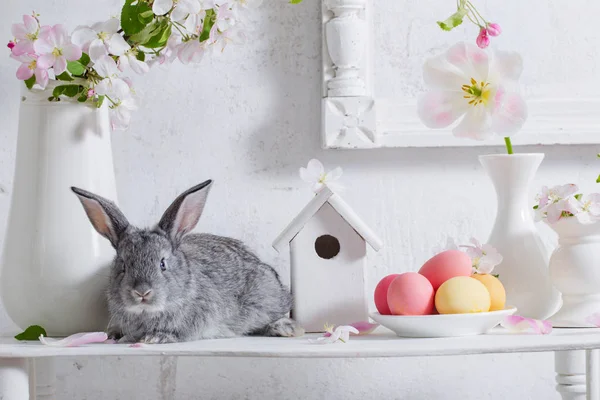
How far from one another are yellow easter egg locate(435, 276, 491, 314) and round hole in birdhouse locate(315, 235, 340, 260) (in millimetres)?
217

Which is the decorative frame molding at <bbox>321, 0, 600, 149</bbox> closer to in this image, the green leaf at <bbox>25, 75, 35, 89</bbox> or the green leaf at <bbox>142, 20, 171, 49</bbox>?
the green leaf at <bbox>142, 20, 171, 49</bbox>

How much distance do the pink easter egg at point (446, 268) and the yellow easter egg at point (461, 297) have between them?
2 centimetres

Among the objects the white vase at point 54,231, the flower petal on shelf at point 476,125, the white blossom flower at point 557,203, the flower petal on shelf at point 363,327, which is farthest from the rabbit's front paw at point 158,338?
the white blossom flower at point 557,203

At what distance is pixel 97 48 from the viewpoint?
107cm

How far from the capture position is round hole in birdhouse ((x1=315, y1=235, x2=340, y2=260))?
4.02ft

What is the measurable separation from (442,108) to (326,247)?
12.0 inches

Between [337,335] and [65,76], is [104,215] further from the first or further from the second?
[337,335]

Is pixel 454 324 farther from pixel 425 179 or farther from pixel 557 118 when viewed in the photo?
pixel 557 118

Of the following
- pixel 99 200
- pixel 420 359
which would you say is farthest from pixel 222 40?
pixel 420 359

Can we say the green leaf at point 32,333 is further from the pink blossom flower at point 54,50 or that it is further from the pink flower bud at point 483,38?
the pink flower bud at point 483,38

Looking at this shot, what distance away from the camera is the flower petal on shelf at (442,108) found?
1073 mm

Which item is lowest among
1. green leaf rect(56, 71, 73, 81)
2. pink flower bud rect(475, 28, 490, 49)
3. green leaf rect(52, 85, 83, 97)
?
green leaf rect(52, 85, 83, 97)

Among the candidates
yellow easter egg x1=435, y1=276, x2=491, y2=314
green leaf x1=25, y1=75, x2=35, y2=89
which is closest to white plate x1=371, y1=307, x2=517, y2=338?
yellow easter egg x1=435, y1=276, x2=491, y2=314

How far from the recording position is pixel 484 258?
45.2 inches
